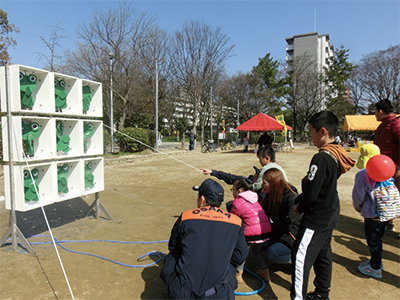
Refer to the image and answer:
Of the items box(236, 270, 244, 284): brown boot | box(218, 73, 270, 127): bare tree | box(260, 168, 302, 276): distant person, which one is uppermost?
box(218, 73, 270, 127): bare tree

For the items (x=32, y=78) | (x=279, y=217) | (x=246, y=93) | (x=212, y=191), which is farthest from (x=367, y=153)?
(x=246, y=93)

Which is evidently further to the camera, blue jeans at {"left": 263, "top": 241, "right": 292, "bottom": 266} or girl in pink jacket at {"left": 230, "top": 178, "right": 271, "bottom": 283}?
blue jeans at {"left": 263, "top": 241, "right": 292, "bottom": 266}

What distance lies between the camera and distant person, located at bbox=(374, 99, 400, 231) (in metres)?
3.78

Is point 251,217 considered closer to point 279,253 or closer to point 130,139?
point 279,253

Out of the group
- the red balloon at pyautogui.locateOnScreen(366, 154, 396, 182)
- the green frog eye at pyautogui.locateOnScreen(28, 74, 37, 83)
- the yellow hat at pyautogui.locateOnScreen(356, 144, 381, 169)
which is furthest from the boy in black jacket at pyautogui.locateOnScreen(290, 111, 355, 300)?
the green frog eye at pyautogui.locateOnScreen(28, 74, 37, 83)

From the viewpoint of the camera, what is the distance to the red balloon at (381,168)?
3031 mm

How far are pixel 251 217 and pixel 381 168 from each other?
1.62 meters

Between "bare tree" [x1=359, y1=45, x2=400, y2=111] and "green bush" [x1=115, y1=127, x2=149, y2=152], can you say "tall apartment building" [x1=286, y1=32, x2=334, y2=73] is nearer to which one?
"bare tree" [x1=359, y1=45, x2=400, y2=111]

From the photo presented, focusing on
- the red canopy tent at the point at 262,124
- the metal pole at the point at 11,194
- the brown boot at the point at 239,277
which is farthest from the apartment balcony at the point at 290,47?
the brown boot at the point at 239,277

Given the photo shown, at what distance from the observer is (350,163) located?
238cm

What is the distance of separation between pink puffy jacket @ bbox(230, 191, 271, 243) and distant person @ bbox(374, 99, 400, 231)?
7.80 feet

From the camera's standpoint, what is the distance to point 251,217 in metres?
2.86

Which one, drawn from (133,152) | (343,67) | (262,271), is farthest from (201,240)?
(343,67)

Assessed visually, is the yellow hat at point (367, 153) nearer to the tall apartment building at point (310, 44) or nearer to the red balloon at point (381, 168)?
the red balloon at point (381, 168)
